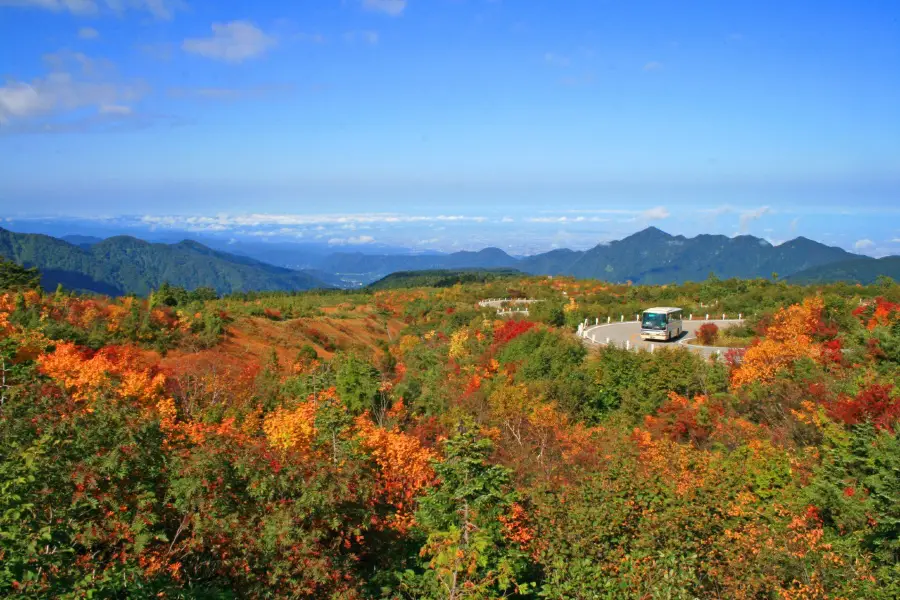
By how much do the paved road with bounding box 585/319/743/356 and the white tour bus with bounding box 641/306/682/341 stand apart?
0.37 m

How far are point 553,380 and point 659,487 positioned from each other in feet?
47.5

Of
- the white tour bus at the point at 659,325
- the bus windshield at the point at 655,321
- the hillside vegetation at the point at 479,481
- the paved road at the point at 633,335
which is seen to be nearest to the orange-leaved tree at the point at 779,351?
the hillside vegetation at the point at 479,481

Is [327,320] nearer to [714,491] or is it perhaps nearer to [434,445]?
[434,445]

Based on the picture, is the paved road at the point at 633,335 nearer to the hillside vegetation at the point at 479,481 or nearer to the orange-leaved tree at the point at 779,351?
the orange-leaved tree at the point at 779,351

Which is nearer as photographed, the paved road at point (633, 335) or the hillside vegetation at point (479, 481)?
the hillside vegetation at point (479, 481)

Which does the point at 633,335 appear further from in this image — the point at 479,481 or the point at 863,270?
the point at 863,270

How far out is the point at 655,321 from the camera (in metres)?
32.4

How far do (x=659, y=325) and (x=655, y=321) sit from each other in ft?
0.94

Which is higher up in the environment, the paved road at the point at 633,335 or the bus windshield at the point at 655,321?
the bus windshield at the point at 655,321

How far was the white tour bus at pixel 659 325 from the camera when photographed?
3228cm

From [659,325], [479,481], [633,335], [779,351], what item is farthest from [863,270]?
[479,481]

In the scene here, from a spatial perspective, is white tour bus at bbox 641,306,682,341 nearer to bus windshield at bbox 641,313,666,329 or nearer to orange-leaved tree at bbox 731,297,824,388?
bus windshield at bbox 641,313,666,329

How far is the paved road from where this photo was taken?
30.6 m

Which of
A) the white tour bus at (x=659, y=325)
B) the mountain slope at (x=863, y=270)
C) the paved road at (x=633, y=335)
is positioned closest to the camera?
the paved road at (x=633, y=335)
